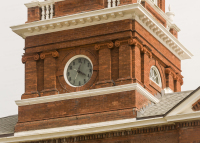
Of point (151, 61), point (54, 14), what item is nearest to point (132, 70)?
point (151, 61)

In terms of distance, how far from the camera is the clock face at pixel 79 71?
41.5 m

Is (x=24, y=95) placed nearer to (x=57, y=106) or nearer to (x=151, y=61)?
(x=57, y=106)

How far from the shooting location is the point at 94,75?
1620 inches

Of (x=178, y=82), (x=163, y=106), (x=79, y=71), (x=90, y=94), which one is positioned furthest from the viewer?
(x=178, y=82)

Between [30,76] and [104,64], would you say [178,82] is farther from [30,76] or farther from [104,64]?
[30,76]

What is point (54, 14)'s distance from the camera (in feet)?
141

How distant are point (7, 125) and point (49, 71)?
11.6ft

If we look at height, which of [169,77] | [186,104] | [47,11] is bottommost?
[186,104]

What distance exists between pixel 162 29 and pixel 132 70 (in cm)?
344

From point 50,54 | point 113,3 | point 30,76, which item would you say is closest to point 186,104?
point 113,3

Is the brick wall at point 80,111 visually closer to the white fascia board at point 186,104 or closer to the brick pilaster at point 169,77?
the white fascia board at point 186,104

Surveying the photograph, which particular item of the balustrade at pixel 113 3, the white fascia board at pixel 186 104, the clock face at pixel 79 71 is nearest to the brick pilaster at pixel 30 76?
the clock face at pixel 79 71

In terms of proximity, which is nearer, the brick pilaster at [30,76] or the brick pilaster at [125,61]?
the brick pilaster at [125,61]

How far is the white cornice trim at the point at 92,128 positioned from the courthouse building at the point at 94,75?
0.14ft
